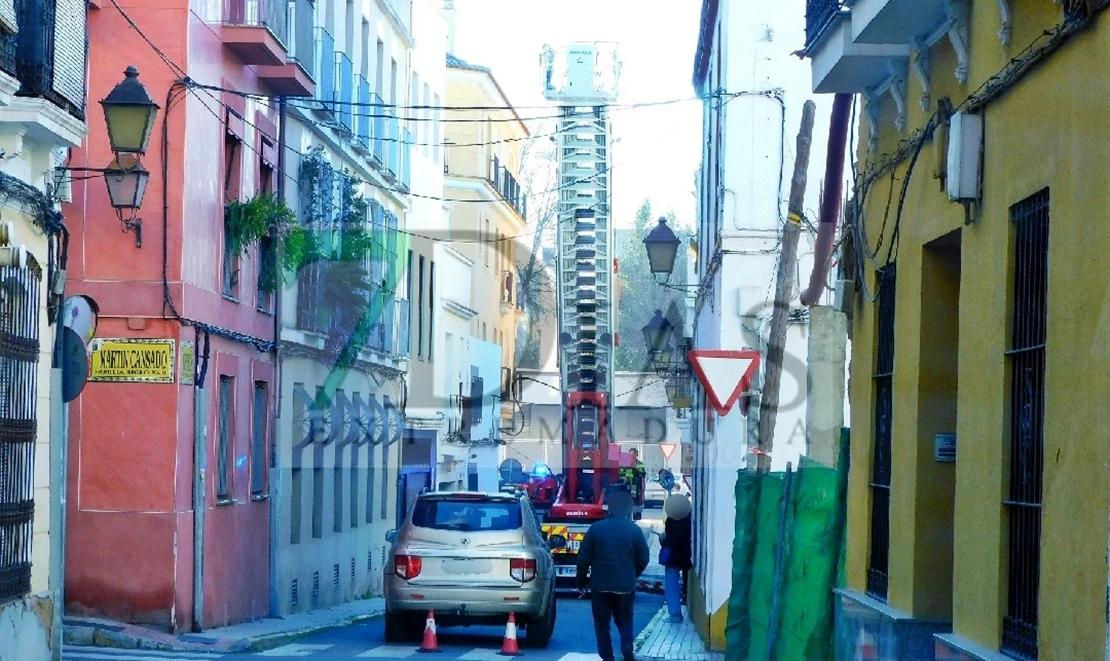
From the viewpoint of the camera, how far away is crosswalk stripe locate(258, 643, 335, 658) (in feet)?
54.1

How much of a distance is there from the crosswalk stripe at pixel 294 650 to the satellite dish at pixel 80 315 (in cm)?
389

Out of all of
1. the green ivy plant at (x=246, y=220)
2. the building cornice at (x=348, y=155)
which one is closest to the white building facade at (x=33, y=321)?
the green ivy plant at (x=246, y=220)

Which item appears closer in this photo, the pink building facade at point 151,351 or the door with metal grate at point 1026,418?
the door with metal grate at point 1026,418

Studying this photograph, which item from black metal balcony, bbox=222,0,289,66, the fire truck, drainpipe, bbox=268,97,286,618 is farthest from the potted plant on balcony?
the fire truck

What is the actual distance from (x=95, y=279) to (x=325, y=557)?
392 inches

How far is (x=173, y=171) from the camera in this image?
1827 centimetres

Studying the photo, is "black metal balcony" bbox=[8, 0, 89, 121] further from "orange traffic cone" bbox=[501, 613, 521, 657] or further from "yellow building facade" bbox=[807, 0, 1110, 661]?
"orange traffic cone" bbox=[501, 613, 521, 657]

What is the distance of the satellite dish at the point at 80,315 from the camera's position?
14.2m

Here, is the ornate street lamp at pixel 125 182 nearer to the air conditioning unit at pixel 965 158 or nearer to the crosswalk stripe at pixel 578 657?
the crosswalk stripe at pixel 578 657

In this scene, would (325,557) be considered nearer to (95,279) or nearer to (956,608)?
(95,279)

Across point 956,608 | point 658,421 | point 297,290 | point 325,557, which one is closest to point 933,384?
point 956,608

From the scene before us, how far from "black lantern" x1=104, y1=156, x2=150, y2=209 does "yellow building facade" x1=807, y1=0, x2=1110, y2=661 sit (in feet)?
24.2

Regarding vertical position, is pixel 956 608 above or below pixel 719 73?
below

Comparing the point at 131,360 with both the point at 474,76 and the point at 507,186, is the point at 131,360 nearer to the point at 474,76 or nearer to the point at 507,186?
the point at 474,76
